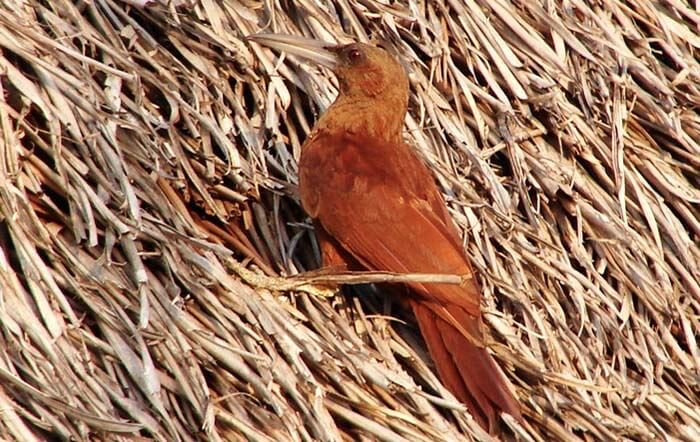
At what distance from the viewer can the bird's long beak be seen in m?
4.55

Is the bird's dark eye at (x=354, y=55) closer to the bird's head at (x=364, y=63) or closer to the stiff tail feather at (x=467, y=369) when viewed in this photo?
the bird's head at (x=364, y=63)

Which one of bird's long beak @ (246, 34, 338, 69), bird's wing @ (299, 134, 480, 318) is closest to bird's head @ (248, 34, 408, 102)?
bird's long beak @ (246, 34, 338, 69)

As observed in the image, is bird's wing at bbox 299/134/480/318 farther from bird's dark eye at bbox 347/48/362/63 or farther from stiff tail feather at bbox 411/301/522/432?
bird's dark eye at bbox 347/48/362/63

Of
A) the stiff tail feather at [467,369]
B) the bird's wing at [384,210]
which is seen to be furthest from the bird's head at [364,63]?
the stiff tail feather at [467,369]

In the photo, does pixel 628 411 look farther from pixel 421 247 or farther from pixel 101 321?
pixel 101 321

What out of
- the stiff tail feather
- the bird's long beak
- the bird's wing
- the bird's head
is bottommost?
the stiff tail feather

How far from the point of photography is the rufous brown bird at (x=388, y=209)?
422 centimetres

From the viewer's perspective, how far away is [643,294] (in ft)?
14.8

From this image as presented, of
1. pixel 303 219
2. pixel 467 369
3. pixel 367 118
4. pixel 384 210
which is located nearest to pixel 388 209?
pixel 384 210

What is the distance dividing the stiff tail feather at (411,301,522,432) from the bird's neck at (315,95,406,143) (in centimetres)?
75

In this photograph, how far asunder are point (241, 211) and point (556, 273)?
1023mm

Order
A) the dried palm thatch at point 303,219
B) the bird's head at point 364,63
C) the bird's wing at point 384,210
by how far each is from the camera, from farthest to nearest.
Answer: the bird's head at point 364,63 → the bird's wing at point 384,210 → the dried palm thatch at point 303,219

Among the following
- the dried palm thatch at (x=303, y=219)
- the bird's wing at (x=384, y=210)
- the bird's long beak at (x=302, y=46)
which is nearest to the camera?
the dried palm thatch at (x=303, y=219)

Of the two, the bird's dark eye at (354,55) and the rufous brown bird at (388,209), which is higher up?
the bird's dark eye at (354,55)
